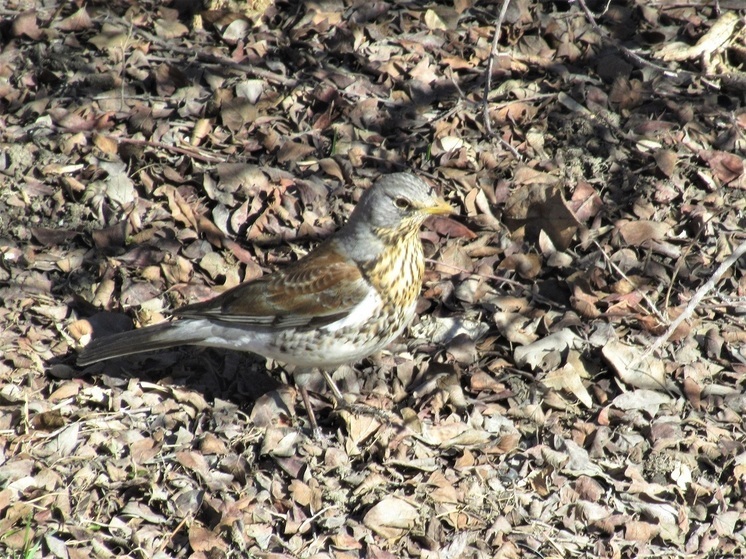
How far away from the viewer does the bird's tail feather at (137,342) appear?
18.8 ft

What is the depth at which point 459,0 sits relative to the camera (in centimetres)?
815

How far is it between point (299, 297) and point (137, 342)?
1.11 meters

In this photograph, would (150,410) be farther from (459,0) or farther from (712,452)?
(459,0)

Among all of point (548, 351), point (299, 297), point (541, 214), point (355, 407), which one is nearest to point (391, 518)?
point (355, 407)

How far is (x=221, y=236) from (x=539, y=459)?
2.88 m

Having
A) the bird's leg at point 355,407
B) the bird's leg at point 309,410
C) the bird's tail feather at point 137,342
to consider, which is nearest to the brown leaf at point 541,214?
the bird's leg at point 355,407

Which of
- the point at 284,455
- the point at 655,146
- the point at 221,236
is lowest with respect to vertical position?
the point at 284,455

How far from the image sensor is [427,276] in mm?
6625

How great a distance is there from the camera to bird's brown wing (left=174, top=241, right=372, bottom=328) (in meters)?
5.55

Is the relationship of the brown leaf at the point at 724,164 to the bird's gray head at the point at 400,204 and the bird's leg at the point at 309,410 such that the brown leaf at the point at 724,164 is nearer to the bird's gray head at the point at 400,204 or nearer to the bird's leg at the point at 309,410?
the bird's gray head at the point at 400,204

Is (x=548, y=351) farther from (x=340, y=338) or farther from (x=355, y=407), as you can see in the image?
(x=340, y=338)

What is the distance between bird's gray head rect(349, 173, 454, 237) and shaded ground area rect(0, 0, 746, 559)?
108 cm

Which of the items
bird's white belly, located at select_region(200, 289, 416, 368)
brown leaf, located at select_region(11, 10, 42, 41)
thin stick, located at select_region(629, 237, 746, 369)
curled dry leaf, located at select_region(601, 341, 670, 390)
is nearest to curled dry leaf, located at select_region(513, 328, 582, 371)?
curled dry leaf, located at select_region(601, 341, 670, 390)

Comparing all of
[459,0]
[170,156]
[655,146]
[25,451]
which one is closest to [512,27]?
[459,0]
